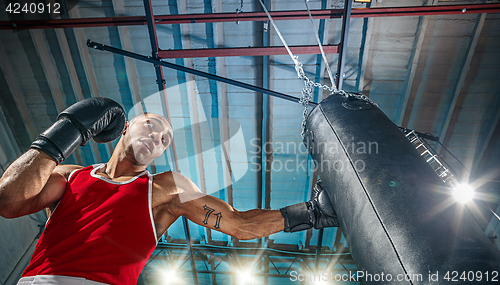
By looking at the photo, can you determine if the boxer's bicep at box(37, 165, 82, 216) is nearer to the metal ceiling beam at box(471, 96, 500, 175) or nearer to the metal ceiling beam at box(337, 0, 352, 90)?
the metal ceiling beam at box(337, 0, 352, 90)

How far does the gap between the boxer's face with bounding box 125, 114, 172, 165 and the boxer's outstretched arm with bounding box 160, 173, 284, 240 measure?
50 cm

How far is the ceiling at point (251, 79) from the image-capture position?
422cm

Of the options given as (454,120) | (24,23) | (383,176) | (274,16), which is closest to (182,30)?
(274,16)

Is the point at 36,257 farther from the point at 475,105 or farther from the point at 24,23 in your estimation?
the point at 475,105

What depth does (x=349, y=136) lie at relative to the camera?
5.54 ft

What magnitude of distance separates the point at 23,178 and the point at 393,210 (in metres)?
2.40

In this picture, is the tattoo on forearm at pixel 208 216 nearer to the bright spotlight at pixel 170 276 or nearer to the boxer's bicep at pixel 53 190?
the boxer's bicep at pixel 53 190

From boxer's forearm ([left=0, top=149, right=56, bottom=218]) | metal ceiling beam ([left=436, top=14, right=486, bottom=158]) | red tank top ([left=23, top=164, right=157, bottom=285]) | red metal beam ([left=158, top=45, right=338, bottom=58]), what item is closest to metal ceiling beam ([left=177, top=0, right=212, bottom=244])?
red metal beam ([left=158, top=45, right=338, bottom=58])

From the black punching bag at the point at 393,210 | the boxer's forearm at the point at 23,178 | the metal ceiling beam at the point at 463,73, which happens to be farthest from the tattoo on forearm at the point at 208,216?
the metal ceiling beam at the point at 463,73

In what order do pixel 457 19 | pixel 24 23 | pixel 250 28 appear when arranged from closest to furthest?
1. pixel 24 23
2. pixel 457 19
3. pixel 250 28

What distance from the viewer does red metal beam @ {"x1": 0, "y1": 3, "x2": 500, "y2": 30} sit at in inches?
129

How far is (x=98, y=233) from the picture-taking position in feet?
5.83

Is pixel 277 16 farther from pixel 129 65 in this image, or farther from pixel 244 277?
pixel 244 277

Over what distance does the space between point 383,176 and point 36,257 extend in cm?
267
